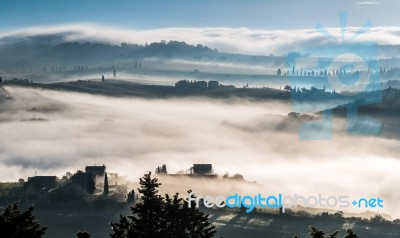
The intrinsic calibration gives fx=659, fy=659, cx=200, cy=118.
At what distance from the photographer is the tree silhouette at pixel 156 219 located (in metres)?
71.4

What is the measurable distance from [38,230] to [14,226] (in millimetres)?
2520

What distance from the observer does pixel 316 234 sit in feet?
185

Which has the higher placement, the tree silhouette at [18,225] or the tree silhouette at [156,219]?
the tree silhouette at [18,225]

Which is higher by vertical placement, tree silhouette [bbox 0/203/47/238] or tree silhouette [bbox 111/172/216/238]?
tree silhouette [bbox 0/203/47/238]

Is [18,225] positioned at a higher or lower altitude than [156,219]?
higher

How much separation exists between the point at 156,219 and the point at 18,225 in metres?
17.2

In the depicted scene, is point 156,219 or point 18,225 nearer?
point 18,225

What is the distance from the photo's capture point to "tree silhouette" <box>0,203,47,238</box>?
59.4 metres

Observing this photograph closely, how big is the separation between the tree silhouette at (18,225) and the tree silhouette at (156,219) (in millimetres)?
10506

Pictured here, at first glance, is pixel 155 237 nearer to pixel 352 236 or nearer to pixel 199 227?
pixel 199 227

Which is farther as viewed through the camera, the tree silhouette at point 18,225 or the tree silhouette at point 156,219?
the tree silhouette at point 156,219

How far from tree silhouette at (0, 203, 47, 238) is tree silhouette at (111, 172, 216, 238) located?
1051cm

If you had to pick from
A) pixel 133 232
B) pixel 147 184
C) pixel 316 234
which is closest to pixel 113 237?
pixel 133 232

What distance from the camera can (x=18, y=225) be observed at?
2357 inches
